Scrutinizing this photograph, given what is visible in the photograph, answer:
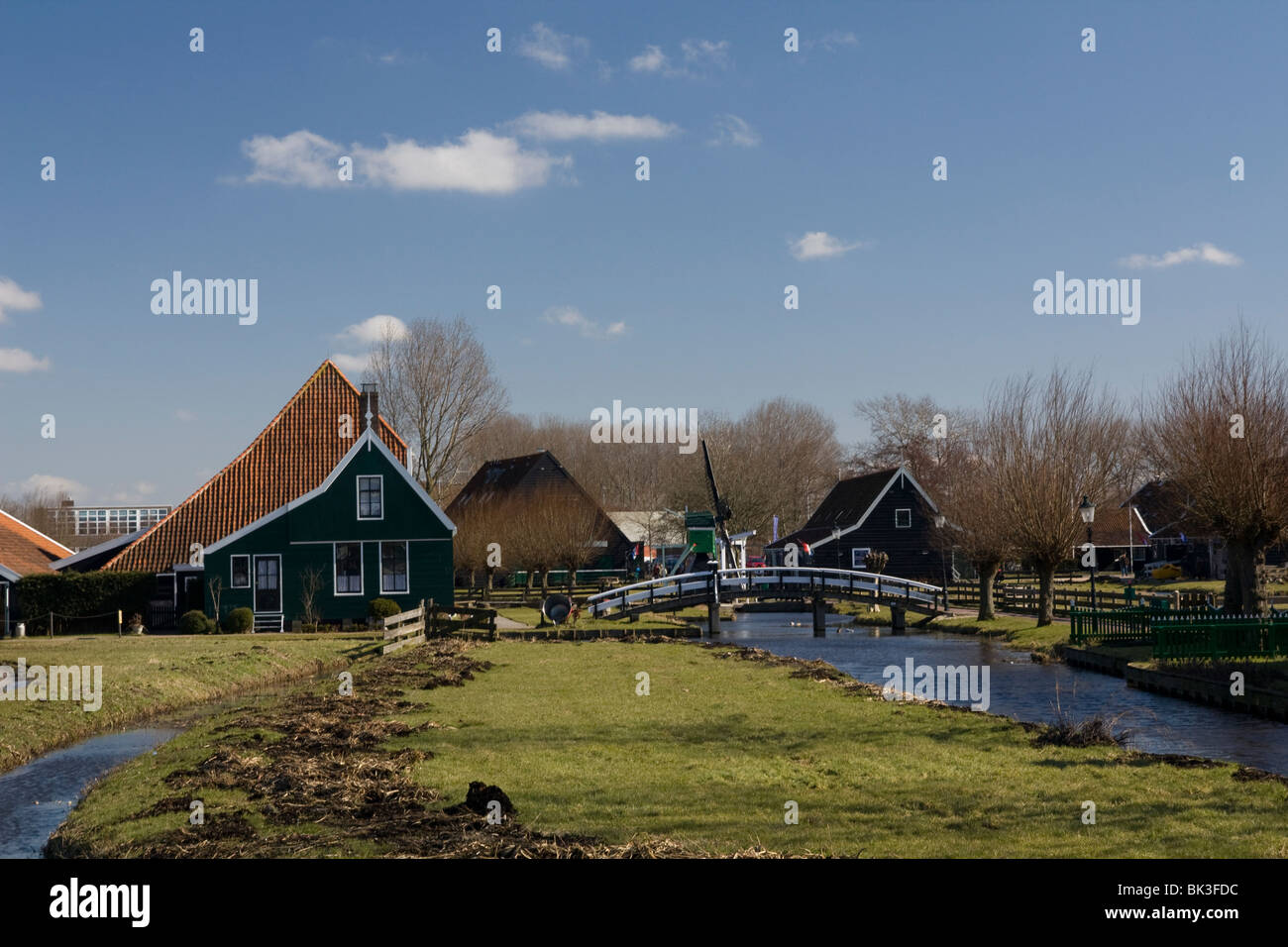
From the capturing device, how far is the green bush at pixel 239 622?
4050cm

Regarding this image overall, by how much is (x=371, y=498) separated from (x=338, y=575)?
3002 mm

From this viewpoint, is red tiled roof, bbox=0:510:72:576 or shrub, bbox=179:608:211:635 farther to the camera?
red tiled roof, bbox=0:510:72:576

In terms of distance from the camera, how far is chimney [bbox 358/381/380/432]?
49.9 metres

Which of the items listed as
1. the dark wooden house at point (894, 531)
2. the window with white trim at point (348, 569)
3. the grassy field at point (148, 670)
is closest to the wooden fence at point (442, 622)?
the grassy field at point (148, 670)

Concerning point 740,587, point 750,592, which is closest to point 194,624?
point 740,587

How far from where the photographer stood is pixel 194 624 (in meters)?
39.8

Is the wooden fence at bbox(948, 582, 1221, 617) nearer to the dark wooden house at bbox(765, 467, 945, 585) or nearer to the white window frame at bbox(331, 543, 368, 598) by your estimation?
the dark wooden house at bbox(765, 467, 945, 585)

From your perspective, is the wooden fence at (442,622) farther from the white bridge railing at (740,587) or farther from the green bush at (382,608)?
the white bridge railing at (740,587)

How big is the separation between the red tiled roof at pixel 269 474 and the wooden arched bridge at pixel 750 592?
10.4 meters

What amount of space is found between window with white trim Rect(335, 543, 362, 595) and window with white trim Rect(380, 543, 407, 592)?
Result: 81cm

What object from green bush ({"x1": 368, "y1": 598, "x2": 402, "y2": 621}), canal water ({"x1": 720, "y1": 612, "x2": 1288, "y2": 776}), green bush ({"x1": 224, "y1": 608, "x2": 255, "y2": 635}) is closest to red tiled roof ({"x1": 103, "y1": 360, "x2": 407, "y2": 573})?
green bush ({"x1": 224, "y1": 608, "x2": 255, "y2": 635})
